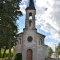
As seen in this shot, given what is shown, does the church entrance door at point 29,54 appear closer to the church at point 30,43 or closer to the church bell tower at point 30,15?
the church at point 30,43

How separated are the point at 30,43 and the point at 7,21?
56.2ft

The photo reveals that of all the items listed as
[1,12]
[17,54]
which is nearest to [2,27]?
[1,12]

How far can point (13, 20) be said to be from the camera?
31875mm

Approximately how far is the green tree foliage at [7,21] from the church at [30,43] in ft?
47.8

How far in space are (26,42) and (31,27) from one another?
3430 mm

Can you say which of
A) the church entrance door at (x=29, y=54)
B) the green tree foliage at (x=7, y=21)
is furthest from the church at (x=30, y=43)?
the green tree foliage at (x=7, y=21)

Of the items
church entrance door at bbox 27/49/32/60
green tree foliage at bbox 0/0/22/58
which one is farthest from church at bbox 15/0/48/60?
green tree foliage at bbox 0/0/22/58

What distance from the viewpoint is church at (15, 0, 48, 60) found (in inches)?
1821

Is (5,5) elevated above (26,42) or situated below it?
above

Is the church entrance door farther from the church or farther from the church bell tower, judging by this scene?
the church bell tower

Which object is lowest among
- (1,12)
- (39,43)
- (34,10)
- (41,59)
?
(41,59)

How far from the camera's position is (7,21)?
30.5 metres

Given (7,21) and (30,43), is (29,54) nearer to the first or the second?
(30,43)

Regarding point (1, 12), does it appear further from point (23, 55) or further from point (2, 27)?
point (23, 55)
